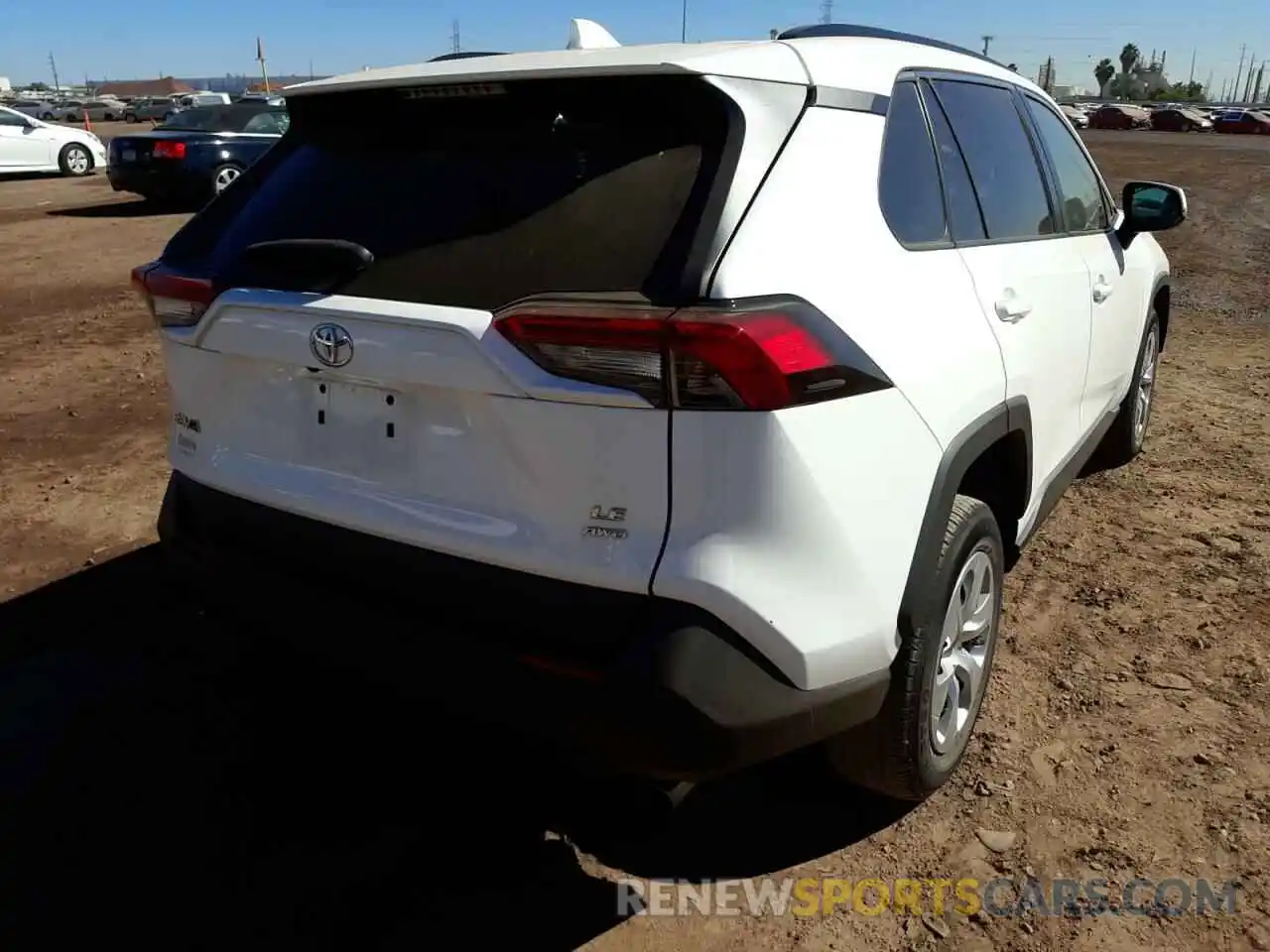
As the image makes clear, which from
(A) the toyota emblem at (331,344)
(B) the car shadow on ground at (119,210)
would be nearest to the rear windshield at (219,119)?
(B) the car shadow on ground at (119,210)

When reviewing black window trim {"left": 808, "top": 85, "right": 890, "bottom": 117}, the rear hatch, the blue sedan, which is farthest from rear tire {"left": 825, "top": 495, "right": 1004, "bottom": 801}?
the blue sedan

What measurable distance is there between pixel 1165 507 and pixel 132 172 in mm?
13913

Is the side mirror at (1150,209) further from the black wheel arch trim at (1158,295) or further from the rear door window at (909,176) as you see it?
the rear door window at (909,176)

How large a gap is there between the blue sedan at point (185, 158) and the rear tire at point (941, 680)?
13.0 meters

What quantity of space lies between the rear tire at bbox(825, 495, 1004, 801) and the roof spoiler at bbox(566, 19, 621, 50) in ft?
5.14

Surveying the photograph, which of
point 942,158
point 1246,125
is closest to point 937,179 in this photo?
point 942,158

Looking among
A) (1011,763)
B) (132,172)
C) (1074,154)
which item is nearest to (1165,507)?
(1074,154)

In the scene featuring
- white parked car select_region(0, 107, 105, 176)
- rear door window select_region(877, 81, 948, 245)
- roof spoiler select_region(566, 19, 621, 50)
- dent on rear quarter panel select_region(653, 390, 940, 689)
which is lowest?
white parked car select_region(0, 107, 105, 176)

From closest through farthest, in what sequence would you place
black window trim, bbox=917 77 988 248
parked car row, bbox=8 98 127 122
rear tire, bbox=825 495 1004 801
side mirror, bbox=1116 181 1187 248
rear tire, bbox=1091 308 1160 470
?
rear tire, bbox=825 495 1004 801, black window trim, bbox=917 77 988 248, side mirror, bbox=1116 181 1187 248, rear tire, bbox=1091 308 1160 470, parked car row, bbox=8 98 127 122

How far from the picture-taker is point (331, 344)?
217cm

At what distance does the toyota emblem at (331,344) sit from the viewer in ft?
7.05

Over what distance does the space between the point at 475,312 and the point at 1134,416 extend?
159 inches

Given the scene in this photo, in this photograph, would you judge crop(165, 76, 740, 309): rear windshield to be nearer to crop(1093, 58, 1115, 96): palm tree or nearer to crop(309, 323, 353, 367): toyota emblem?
crop(309, 323, 353, 367): toyota emblem

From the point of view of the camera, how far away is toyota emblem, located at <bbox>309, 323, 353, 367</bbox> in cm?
215
